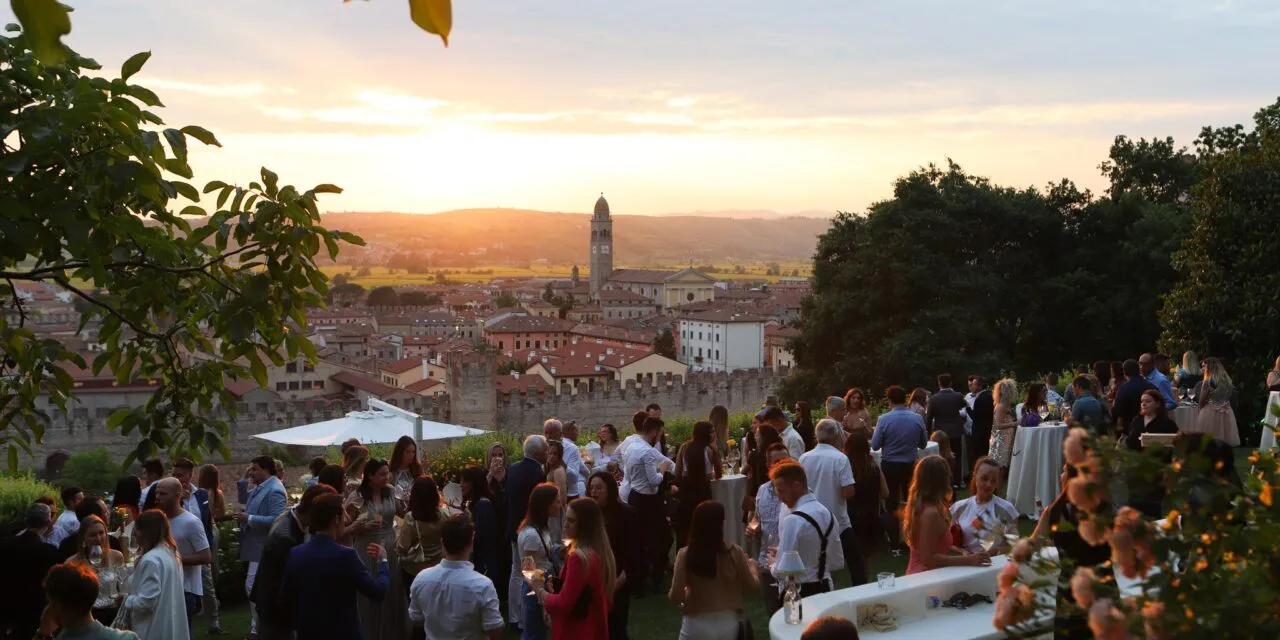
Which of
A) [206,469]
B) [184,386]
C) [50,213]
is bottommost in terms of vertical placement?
[206,469]

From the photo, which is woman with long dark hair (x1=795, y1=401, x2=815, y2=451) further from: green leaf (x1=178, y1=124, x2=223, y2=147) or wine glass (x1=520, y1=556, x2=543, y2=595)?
green leaf (x1=178, y1=124, x2=223, y2=147)

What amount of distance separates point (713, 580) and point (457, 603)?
43.7 inches

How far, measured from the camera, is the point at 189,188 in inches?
158

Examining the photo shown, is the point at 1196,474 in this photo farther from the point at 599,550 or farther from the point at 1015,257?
the point at 1015,257

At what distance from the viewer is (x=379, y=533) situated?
6.50 metres

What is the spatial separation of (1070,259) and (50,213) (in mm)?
30015

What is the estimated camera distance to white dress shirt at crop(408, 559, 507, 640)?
4844 millimetres

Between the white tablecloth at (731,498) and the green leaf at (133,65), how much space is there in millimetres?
5194

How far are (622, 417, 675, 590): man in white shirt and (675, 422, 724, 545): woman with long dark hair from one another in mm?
271

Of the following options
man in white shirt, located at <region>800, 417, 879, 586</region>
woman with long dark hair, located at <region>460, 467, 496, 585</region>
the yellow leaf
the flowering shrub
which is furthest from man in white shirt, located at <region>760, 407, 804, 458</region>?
the yellow leaf

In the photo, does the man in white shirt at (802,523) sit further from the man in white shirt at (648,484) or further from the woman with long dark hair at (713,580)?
the man in white shirt at (648,484)

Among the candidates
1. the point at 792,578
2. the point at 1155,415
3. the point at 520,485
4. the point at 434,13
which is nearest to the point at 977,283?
the point at 1155,415

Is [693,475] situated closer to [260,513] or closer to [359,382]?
[260,513]

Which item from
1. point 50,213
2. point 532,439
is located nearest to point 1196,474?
point 50,213
